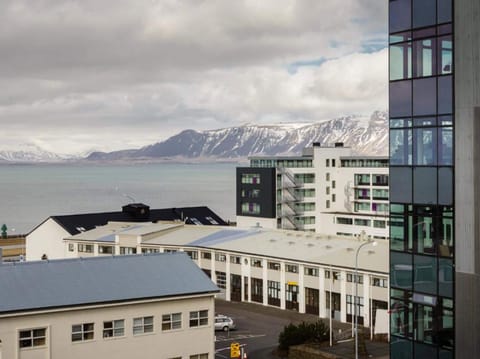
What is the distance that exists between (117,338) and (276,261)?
116 ft

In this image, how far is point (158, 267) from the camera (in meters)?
44.6

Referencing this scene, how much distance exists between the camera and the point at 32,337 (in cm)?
3859

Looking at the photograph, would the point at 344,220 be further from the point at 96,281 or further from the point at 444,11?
the point at 444,11

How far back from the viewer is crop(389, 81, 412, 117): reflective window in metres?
30.1

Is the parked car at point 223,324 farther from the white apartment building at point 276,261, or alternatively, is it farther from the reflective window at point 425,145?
the reflective window at point 425,145

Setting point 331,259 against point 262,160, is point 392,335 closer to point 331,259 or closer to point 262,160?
point 331,259

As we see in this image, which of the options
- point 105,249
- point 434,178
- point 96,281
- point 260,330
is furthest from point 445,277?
point 105,249

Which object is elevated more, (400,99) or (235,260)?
(400,99)

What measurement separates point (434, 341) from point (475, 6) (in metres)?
12.2

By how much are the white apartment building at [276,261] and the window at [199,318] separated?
58.3 feet

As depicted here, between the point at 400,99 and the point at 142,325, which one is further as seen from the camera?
the point at 142,325

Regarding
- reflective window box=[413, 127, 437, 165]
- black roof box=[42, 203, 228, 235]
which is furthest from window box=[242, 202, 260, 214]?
reflective window box=[413, 127, 437, 165]

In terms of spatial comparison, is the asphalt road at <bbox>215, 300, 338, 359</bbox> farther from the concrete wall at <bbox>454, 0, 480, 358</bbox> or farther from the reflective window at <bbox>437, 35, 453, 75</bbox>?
the reflective window at <bbox>437, 35, 453, 75</bbox>

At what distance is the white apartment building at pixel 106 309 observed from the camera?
127 feet
